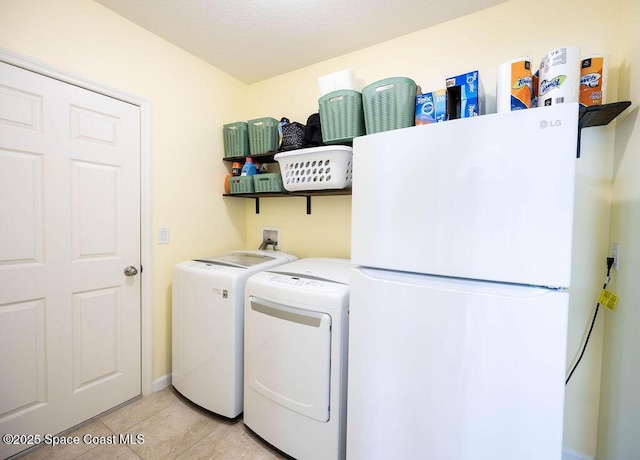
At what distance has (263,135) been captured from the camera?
2.01 m

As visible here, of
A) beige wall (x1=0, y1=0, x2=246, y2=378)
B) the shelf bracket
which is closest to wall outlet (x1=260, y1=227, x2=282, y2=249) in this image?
beige wall (x1=0, y1=0, x2=246, y2=378)

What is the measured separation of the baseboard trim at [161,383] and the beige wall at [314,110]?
0.11 feet

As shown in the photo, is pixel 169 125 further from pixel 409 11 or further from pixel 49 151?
pixel 409 11

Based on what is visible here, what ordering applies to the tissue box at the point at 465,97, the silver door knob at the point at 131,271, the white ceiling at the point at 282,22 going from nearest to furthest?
the tissue box at the point at 465,97
the white ceiling at the point at 282,22
the silver door knob at the point at 131,271

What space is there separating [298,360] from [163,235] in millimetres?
1373

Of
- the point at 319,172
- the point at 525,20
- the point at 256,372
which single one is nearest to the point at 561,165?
the point at 319,172

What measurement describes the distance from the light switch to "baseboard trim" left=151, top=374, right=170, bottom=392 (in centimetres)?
102

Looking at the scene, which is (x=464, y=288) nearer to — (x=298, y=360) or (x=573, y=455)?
(x=298, y=360)

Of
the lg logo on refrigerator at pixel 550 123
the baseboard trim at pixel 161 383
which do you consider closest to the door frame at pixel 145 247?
the baseboard trim at pixel 161 383

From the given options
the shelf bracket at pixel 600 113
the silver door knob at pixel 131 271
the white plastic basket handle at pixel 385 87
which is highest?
the white plastic basket handle at pixel 385 87

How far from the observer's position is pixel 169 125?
1910 mm

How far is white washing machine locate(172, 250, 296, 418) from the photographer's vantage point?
151 cm

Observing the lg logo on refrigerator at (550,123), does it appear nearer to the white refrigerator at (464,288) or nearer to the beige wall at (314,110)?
the white refrigerator at (464,288)

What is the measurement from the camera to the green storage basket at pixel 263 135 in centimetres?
199
